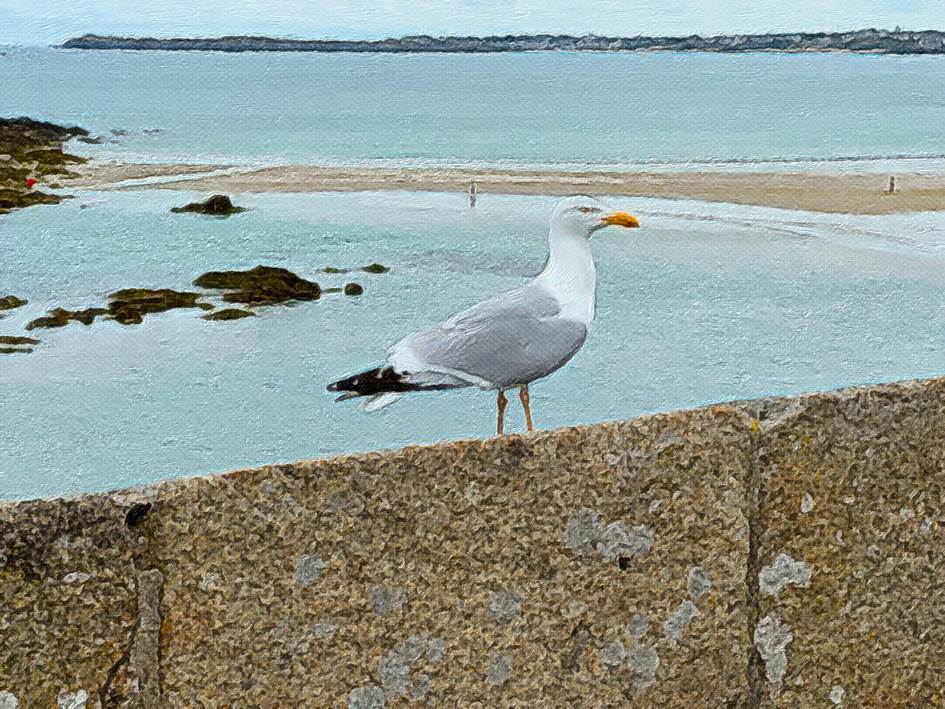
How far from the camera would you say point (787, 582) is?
161 centimetres

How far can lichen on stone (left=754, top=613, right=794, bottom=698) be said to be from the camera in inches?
63.2

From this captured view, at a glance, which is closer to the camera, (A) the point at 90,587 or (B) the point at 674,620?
(A) the point at 90,587

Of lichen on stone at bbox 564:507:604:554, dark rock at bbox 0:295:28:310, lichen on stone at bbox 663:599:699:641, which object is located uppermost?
lichen on stone at bbox 564:507:604:554

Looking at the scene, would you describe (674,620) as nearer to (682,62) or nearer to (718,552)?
(718,552)

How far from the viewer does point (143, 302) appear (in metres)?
8.87

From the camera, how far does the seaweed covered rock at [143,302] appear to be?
8.56 m

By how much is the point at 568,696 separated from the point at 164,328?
25.4 feet

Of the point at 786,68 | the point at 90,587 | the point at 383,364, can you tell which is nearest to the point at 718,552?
the point at 90,587

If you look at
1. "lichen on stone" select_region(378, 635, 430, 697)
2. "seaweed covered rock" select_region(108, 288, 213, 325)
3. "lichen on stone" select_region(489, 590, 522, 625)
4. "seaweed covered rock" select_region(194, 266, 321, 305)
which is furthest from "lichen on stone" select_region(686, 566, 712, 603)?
"seaweed covered rock" select_region(194, 266, 321, 305)

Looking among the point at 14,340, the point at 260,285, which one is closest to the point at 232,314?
the point at 260,285

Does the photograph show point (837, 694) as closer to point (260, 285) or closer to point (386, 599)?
point (386, 599)

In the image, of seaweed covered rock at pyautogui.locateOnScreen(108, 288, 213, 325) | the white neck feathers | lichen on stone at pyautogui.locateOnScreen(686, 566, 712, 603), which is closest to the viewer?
lichen on stone at pyautogui.locateOnScreen(686, 566, 712, 603)

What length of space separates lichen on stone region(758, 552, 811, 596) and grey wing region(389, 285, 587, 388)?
5.48ft

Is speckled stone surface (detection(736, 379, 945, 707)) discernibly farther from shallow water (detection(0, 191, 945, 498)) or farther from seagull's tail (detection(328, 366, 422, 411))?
shallow water (detection(0, 191, 945, 498))
